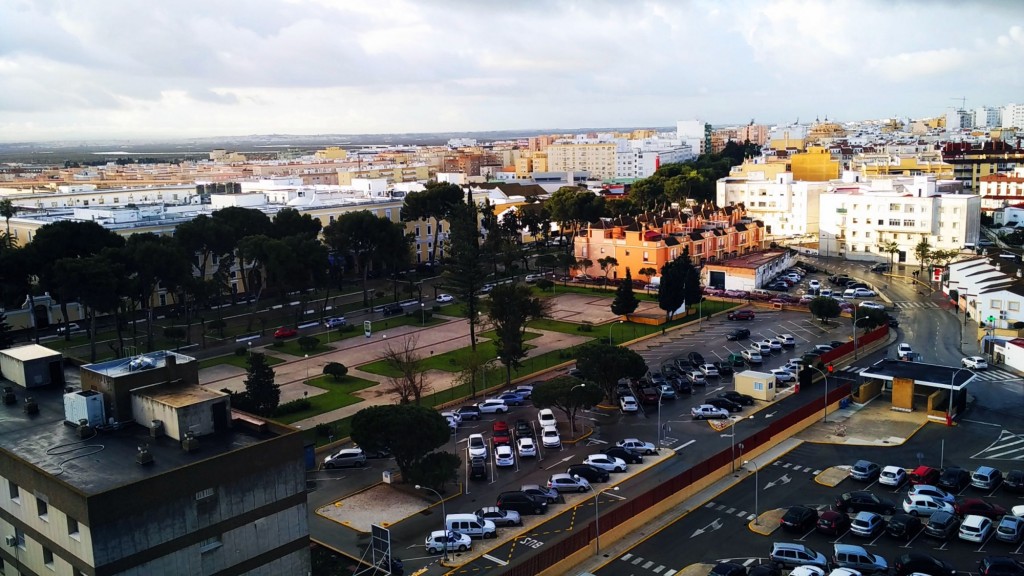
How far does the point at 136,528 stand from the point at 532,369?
91.9ft

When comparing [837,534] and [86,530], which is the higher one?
[86,530]

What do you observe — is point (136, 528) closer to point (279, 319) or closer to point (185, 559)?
point (185, 559)

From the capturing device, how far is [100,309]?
45656 millimetres

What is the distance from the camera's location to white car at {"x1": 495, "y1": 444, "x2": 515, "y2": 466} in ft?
101

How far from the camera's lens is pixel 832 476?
2920cm

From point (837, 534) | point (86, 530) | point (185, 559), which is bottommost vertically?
point (837, 534)

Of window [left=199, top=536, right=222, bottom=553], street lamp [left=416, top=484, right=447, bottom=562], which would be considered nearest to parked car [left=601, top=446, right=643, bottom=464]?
street lamp [left=416, top=484, right=447, bottom=562]

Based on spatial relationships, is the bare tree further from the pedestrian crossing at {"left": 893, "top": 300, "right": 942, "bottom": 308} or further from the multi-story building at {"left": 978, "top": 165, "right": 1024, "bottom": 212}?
the multi-story building at {"left": 978, "top": 165, "right": 1024, "bottom": 212}

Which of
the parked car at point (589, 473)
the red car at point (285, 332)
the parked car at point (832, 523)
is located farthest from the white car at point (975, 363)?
the red car at point (285, 332)

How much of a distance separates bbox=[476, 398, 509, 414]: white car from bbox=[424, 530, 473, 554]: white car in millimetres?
13283

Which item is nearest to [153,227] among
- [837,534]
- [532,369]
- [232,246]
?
[232,246]

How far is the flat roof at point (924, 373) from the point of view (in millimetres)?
35094

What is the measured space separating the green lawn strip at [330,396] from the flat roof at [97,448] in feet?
48.1

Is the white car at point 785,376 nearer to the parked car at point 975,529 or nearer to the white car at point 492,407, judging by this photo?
the white car at point 492,407
